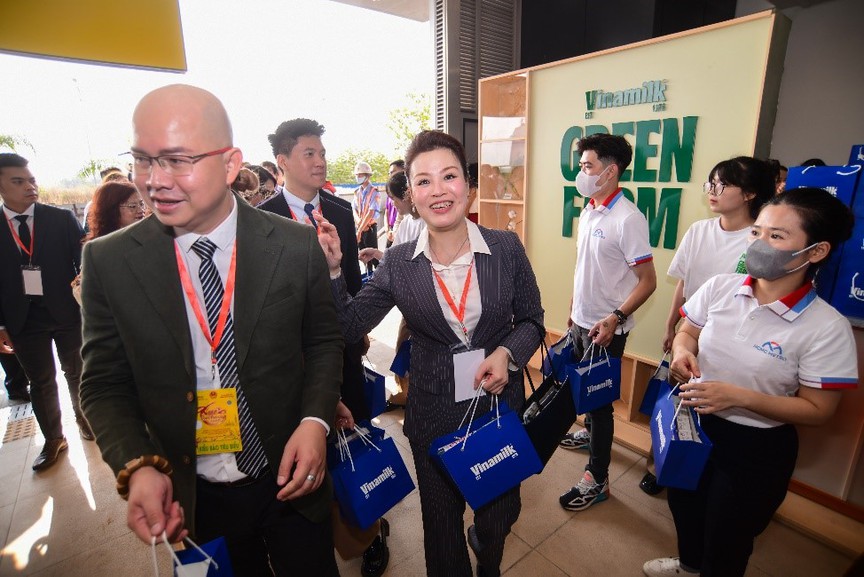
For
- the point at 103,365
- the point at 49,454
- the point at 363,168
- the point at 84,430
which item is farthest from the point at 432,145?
the point at 363,168

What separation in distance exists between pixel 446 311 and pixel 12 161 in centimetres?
312

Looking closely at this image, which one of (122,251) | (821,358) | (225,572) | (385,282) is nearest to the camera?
(225,572)

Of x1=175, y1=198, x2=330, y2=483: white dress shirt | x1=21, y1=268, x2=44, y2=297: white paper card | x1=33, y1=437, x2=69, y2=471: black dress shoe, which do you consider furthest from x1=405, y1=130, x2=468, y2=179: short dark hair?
x1=33, y1=437, x2=69, y2=471: black dress shoe

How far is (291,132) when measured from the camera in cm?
240

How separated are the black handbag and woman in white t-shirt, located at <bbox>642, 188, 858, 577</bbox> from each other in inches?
17.4

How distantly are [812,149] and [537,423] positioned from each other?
559cm

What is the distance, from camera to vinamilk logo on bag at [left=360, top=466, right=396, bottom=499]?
5.00ft

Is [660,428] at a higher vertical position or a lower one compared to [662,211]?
lower

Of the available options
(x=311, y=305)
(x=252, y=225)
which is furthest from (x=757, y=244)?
(x=252, y=225)

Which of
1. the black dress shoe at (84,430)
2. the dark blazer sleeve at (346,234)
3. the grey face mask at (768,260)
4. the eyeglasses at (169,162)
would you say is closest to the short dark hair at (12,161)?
the black dress shoe at (84,430)

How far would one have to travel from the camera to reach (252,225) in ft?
3.88

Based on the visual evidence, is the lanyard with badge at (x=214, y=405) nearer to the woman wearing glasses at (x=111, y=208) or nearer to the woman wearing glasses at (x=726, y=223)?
the woman wearing glasses at (x=111, y=208)

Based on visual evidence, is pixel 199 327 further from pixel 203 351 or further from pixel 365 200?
pixel 365 200

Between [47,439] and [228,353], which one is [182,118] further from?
[47,439]
